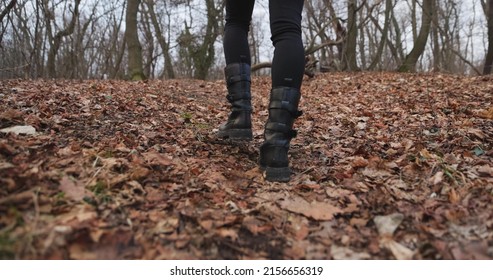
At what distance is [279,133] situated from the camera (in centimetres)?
173

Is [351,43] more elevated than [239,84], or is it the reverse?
[351,43]

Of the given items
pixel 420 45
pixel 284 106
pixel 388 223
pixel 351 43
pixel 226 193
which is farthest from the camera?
pixel 351 43

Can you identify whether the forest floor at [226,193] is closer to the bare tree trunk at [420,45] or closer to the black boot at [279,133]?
the black boot at [279,133]

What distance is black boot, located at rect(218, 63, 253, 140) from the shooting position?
6.96ft

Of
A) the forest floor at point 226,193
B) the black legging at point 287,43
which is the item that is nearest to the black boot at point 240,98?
the forest floor at point 226,193

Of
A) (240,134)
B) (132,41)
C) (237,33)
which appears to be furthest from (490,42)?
(240,134)

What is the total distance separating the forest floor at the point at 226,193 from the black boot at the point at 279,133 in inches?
3.1

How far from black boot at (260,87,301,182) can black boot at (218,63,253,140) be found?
0.41m

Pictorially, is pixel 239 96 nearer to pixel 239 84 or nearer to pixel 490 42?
pixel 239 84

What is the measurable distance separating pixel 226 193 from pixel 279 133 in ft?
1.31

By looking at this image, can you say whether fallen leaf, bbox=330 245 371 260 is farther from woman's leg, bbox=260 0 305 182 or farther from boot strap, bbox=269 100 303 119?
boot strap, bbox=269 100 303 119

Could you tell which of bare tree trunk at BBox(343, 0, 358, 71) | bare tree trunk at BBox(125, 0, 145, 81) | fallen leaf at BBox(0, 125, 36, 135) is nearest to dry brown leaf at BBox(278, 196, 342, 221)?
fallen leaf at BBox(0, 125, 36, 135)

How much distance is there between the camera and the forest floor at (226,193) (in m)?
1.14

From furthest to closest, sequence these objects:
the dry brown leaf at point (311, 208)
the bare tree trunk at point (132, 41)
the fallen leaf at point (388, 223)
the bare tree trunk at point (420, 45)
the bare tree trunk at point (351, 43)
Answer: the bare tree trunk at point (351, 43)
the bare tree trunk at point (420, 45)
the bare tree trunk at point (132, 41)
the dry brown leaf at point (311, 208)
the fallen leaf at point (388, 223)
